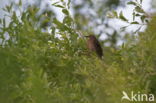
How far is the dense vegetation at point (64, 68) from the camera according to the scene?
1.70 metres

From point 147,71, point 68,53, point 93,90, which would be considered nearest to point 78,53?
point 68,53

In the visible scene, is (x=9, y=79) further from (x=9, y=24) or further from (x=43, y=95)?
(x=9, y=24)

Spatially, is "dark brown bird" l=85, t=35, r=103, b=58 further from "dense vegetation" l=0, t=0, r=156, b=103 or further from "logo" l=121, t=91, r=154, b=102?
"logo" l=121, t=91, r=154, b=102

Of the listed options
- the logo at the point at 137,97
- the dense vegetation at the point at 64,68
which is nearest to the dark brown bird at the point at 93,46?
the dense vegetation at the point at 64,68

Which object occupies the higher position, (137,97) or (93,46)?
(93,46)

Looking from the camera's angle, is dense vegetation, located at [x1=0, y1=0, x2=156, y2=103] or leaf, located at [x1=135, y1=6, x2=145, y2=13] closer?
dense vegetation, located at [x1=0, y1=0, x2=156, y2=103]

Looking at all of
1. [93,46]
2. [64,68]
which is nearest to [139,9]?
[64,68]

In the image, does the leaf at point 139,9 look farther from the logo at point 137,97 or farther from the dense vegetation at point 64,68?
the logo at point 137,97

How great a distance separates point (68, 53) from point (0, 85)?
784mm

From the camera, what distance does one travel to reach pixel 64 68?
7.54 ft

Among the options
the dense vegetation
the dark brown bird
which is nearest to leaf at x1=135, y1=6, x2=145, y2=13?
the dense vegetation

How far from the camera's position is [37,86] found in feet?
4.95

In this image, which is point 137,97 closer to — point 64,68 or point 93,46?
point 64,68

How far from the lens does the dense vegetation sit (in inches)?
66.8
